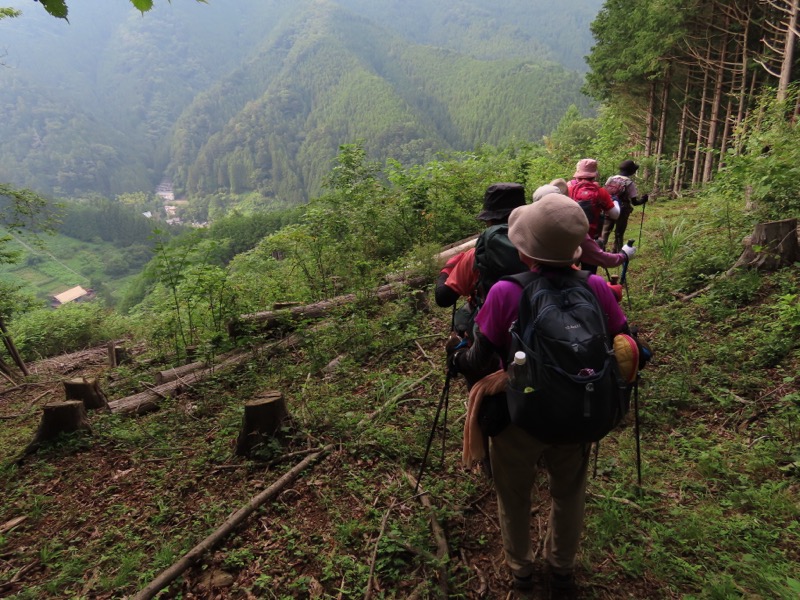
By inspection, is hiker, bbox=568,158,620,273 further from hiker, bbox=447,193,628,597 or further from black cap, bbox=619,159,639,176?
hiker, bbox=447,193,628,597

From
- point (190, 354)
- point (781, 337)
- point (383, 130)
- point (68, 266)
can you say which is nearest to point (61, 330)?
point (190, 354)

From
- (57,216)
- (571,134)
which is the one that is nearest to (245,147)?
(571,134)

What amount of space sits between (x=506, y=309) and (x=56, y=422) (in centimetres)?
565

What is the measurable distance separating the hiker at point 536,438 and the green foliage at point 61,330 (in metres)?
15.5

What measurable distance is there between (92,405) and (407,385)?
451 cm

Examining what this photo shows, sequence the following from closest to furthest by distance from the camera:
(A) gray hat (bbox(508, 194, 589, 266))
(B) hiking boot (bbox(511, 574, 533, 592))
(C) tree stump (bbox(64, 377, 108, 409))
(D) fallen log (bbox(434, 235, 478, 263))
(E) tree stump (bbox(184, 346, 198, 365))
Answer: (A) gray hat (bbox(508, 194, 589, 266)) → (B) hiking boot (bbox(511, 574, 533, 592)) → (C) tree stump (bbox(64, 377, 108, 409)) → (E) tree stump (bbox(184, 346, 198, 365)) → (D) fallen log (bbox(434, 235, 478, 263))

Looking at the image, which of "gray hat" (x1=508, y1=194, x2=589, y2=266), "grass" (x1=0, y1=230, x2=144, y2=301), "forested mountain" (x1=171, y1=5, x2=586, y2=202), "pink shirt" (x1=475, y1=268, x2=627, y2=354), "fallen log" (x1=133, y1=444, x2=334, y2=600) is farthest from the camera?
"forested mountain" (x1=171, y1=5, x2=586, y2=202)

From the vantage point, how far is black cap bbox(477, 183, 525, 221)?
2777 mm

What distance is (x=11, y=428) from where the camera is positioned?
6047 mm

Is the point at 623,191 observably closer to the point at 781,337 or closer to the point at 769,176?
the point at 769,176

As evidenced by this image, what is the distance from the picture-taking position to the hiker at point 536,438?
6.72 feet

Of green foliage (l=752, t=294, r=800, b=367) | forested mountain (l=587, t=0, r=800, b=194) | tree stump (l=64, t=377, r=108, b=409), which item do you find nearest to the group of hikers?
green foliage (l=752, t=294, r=800, b=367)

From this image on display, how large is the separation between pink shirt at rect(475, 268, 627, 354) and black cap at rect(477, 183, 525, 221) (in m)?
0.77

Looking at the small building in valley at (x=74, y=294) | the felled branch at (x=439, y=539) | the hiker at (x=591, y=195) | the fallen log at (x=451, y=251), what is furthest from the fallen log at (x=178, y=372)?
the small building in valley at (x=74, y=294)
